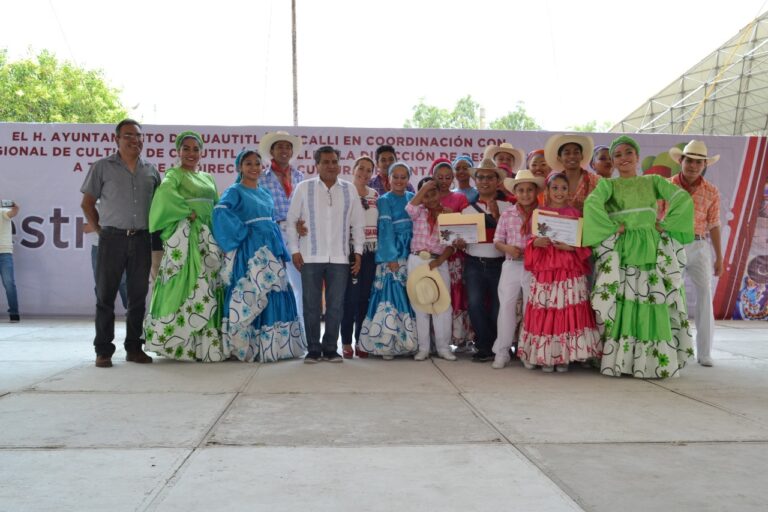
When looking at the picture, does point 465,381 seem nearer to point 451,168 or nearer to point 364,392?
point 364,392

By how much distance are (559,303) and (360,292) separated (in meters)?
1.72

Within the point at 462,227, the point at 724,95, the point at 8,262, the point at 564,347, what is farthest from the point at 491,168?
the point at 724,95

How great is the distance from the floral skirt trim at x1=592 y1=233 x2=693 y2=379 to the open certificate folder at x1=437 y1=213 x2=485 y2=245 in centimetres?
93

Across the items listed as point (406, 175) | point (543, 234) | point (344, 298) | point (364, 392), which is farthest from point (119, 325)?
point (543, 234)

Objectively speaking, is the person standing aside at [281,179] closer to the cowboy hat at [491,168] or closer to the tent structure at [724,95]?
the cowboy hat at [491,168]

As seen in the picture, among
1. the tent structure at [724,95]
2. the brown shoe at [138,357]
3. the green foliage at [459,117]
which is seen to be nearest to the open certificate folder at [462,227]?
the brown shoe at [138,357]

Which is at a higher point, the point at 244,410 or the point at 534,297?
the point at 534,297

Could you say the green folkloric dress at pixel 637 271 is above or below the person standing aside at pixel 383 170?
below

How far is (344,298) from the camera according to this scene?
5730 millimetres

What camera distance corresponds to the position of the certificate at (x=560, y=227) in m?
4.89

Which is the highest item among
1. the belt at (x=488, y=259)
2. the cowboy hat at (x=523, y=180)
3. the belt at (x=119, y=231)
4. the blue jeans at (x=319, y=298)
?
the cowboy hat at (x=523, y=180)

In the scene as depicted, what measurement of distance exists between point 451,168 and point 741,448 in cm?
330

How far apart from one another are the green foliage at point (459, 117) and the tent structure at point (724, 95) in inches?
639

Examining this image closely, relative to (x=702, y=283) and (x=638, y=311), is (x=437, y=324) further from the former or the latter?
(x=702, y=283)
